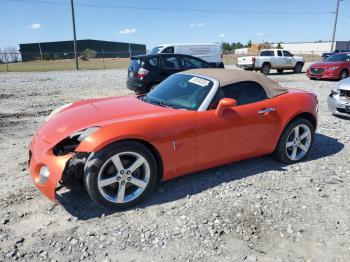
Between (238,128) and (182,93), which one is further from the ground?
(182,93)

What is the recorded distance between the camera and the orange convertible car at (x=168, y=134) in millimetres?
3400

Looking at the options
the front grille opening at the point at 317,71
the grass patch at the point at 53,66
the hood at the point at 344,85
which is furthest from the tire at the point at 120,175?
the grass patch at the point at 53,66

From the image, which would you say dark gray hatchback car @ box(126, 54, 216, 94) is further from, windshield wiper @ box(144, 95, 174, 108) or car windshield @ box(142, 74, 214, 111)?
windshield wiper @ box(144, 95, 174, 108)

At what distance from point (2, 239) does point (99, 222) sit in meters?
0.90

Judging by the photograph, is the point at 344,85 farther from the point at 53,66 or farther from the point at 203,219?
the point at 53,66

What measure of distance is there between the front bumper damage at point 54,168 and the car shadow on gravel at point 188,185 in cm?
38

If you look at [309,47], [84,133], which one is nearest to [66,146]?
[84,133]

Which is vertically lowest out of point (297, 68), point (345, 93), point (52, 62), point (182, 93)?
point (52, 62)

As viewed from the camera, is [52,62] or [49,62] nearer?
[49,62]

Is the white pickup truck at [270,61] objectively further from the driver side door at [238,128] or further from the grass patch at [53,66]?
the driver side door at [238,128]

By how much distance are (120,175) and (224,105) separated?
1.46m

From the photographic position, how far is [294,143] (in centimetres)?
501

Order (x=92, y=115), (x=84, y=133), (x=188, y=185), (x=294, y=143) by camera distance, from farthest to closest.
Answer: (x=294, y=143), (x=188, y=185), (x=92, y=115), (x=84, y=133)

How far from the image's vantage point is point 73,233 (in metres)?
3.24
